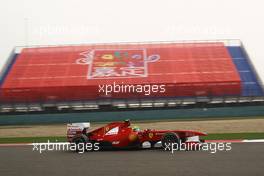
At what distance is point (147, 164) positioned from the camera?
29.0 ft

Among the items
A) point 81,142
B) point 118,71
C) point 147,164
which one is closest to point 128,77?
point 118,71

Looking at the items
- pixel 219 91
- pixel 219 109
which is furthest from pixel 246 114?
pixel 219 91

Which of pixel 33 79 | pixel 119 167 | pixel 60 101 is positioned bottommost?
pixel 119 167

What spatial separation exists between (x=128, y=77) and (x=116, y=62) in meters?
3.52

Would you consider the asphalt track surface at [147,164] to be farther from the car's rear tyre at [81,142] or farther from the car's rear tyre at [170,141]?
the car's rear tyre at [81,142]

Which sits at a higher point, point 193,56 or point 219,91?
point 193,56

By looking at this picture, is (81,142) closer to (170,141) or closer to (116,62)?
(170,141)

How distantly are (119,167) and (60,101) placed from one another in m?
25.1

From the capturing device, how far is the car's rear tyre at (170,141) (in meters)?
11.4

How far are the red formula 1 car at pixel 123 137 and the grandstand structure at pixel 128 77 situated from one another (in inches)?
649

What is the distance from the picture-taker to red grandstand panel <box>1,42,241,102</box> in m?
33.6

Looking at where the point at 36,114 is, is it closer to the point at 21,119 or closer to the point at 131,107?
the point at 21,119

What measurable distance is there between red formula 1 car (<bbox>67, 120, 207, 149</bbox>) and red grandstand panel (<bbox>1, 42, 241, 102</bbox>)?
19.1 m

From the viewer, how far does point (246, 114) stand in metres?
27.0
